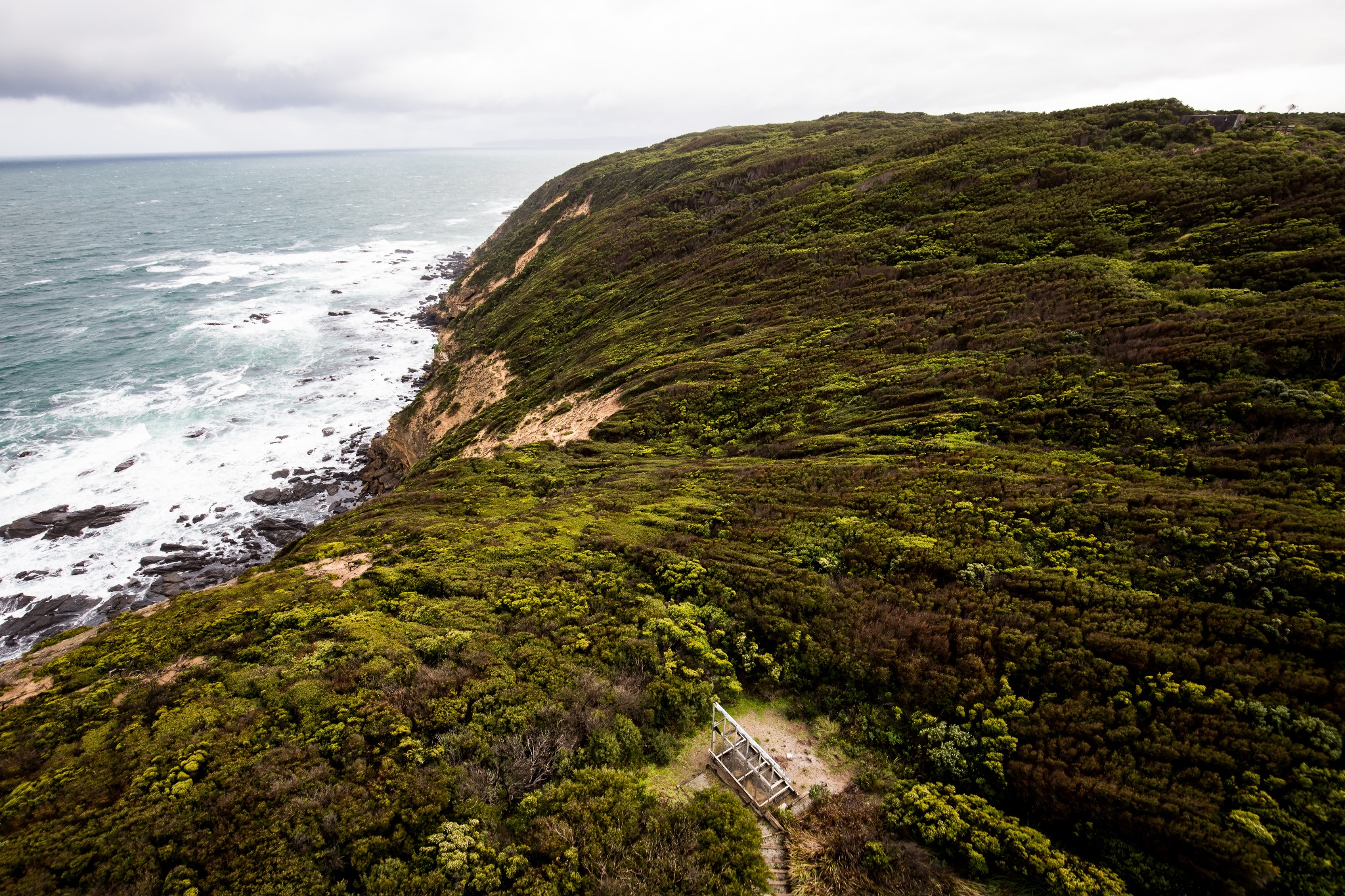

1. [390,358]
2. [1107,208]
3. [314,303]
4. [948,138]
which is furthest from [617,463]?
[314,303]

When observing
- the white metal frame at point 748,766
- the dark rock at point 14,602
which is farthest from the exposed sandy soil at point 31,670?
the dark rock at point 14,602

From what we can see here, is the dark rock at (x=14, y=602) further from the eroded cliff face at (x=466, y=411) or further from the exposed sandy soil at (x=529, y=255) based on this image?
the exposed sandy soil at (x=529, y=255)

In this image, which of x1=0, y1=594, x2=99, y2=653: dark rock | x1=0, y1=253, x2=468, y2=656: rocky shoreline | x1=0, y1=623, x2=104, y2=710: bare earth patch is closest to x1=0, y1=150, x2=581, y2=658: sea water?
x1=0, y1=253, x2=468, y2=656: rocky shoreline

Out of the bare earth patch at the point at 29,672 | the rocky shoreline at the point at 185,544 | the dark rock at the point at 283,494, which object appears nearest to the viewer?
the bare earth patch at the point at 29,672

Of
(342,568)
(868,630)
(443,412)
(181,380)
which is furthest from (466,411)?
(868,630)

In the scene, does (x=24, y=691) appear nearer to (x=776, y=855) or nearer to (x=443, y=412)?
(x=776, y=855)

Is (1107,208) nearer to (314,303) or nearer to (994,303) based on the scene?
(994,303)
